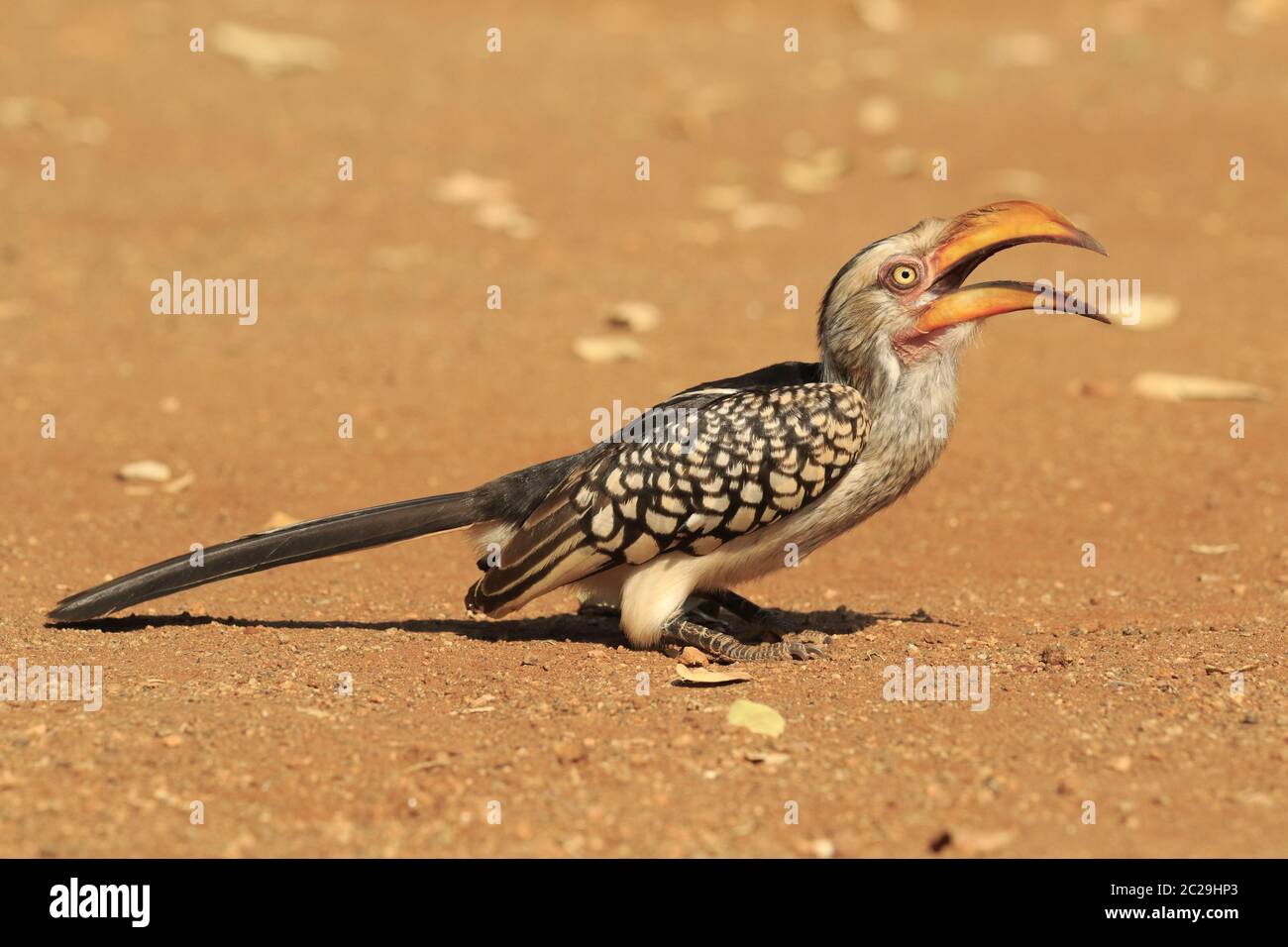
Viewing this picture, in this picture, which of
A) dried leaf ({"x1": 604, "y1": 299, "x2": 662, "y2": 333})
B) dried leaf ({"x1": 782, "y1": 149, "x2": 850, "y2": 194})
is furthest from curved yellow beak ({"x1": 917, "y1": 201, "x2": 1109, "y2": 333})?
dried leaf ({"x1": 782, "y1": 149, "x2": 850, "y2": 194})

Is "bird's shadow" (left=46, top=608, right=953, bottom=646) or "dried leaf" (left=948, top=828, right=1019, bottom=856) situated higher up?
"bird's shadow" (left=46, top=608, right=953, bottom=646)

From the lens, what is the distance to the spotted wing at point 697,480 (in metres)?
5.37

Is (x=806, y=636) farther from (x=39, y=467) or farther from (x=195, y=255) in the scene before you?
(x=195, y=255)

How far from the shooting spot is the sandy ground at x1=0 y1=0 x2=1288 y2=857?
4.22m

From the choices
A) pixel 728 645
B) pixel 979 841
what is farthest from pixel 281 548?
pixel 979 841

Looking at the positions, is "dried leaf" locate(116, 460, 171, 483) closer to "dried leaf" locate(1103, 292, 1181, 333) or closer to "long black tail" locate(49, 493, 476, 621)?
"long black tail" locate(49, 493, 476, 621)

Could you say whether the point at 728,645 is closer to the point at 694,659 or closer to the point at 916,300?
the point at 694,659

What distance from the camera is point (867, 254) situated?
5.58m

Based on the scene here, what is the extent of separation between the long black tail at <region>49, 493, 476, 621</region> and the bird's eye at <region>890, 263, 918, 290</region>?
185 cm

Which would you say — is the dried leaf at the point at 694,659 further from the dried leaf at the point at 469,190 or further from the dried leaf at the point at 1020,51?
the dried leaf at the point at 1020,51

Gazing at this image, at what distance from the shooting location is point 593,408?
29.0 feet

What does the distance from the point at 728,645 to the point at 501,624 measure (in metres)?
1.17

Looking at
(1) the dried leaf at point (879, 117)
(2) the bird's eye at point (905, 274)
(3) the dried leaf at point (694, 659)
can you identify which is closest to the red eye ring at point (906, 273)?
(2) the bird's eye at point (905, 274)

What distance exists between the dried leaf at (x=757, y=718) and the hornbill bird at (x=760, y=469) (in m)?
0.75
